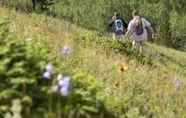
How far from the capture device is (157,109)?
24.0 ft

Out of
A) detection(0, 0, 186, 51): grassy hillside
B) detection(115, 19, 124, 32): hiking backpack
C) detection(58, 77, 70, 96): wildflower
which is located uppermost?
detection(58, 77, 70, 96): wildflower

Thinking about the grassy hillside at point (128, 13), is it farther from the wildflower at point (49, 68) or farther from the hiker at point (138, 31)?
the wildflower at point (49, 68)

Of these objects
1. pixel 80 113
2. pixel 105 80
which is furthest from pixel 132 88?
pixel 80 113

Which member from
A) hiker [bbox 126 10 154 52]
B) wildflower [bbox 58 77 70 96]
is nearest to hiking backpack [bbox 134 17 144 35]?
hiker [bbox 126 10 154 52]

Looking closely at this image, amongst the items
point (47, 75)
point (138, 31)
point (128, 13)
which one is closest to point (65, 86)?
point (47, 75)

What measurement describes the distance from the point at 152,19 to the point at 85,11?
346 inches

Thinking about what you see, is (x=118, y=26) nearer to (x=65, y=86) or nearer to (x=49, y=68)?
(x=49, y=68)

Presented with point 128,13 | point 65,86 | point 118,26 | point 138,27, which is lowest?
point 128,13

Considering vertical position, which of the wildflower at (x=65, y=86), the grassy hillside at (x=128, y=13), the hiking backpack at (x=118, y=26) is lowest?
the grassy hillside at (x=128, y=13)

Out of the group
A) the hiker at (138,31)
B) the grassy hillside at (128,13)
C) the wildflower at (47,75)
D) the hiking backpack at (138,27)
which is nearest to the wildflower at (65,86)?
the wildflower at (47,75)

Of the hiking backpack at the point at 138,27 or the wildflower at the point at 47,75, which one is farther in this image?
the hiking backpack at the point at 138,27

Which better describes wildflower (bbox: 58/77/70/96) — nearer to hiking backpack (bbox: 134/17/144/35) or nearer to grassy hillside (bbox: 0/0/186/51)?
hiking backpack (bbox: 134/17/144/35)

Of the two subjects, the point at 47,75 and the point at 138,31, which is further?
the point at 138,31

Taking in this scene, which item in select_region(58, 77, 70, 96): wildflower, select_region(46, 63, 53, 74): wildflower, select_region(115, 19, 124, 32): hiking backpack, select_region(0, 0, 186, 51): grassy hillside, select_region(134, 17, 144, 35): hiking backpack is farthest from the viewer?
select_region(0, 0, 186, 51): grassy hillside
